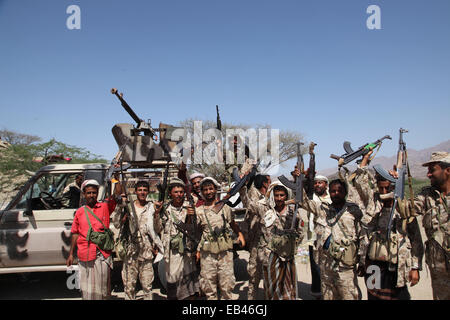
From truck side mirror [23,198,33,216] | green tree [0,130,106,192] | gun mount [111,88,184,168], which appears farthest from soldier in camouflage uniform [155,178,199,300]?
green tree [0,130,106,192]

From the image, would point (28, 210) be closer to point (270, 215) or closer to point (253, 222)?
point (253, 222)

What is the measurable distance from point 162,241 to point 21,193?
2.75 meters

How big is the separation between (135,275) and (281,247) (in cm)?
190

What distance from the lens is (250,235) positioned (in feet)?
13.2

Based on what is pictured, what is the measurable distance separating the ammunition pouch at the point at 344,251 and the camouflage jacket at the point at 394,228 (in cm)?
29

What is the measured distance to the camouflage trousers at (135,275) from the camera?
362 centimetres

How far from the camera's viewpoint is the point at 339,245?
3.02 metres

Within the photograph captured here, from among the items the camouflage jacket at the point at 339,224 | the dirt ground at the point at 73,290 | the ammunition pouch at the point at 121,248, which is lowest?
the dirt ground at the point at 73,290

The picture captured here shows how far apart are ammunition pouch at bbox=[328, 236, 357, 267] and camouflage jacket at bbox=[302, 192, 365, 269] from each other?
27 mm

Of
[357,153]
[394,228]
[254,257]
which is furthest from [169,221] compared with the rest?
[394,228]

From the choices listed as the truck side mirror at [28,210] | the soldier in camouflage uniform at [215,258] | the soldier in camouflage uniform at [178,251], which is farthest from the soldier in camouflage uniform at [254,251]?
the truck side mirror at [28,210]

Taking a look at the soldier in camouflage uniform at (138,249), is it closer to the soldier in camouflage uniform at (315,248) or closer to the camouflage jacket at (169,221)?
the camouflage jacket at (169,221)
